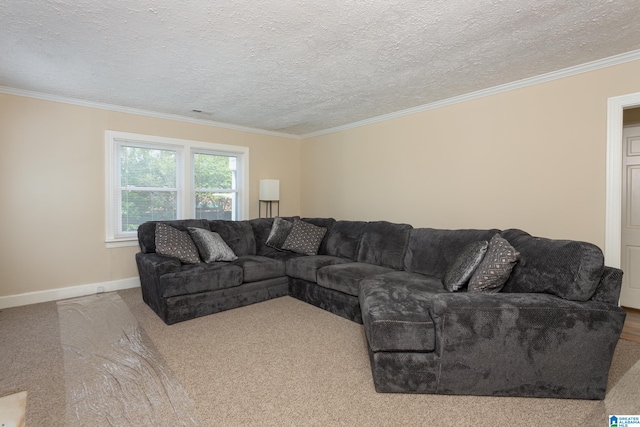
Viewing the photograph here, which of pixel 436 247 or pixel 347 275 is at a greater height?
pixel 436 247

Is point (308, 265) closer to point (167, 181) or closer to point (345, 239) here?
point (345, 239)

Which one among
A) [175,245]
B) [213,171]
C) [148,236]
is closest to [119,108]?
[213,171]

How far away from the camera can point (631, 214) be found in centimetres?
374

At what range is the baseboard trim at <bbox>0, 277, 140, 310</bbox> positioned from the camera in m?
3.59

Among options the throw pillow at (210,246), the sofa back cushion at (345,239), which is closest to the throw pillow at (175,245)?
the throw pillow at (210,246)

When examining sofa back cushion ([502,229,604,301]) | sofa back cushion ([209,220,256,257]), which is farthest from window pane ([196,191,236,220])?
sofa back cushion ([502,229,604,301])

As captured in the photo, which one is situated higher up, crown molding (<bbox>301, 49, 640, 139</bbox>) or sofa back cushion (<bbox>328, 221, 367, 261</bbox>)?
crown molding (<bbox>301, 49, 640, 139</bbox>)

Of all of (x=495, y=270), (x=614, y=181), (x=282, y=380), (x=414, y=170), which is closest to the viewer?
(x=282, y=380)

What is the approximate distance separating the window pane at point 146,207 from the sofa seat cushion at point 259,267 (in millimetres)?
1460

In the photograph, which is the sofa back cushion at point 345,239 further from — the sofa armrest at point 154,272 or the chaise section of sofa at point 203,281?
the sofa armrest at point 154,272

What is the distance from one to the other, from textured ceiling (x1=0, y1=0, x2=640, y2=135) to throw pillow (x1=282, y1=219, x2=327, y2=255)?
178 cm

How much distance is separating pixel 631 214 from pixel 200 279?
4.94 m

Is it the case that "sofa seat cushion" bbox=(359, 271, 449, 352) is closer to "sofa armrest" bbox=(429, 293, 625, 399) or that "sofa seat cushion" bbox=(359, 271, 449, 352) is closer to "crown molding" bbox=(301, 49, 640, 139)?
"sofa armrest" bbox=(429, 293, 625, 399)

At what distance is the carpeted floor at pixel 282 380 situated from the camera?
5.86 feet
